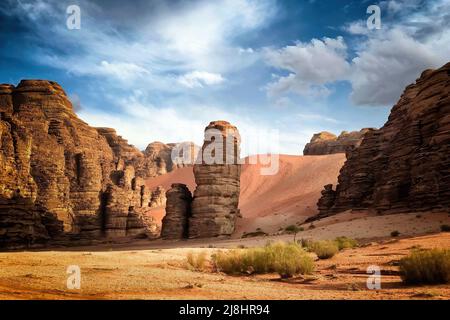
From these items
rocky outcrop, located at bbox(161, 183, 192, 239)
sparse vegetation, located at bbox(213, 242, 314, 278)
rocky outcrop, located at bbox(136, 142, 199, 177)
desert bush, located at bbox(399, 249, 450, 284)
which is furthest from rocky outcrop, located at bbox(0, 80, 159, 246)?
rocky outcrop, located at bbox(136, 142, 199, 177)

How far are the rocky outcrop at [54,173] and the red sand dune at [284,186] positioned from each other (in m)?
17.6

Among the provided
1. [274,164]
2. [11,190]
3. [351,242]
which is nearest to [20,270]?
[351,242]

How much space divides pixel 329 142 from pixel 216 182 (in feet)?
220

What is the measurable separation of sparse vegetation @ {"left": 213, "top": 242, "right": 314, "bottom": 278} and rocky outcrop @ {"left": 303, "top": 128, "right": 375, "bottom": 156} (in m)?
78.2

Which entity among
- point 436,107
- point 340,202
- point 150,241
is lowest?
point 150,241

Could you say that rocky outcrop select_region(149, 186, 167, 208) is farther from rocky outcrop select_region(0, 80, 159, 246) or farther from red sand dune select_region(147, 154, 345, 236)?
rocky outcrop select_region(0, 80, 159, 246)

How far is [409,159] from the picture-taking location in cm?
3058

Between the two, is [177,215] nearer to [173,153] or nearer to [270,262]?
[270,262]

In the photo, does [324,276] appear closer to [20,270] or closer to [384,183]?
[20,270]

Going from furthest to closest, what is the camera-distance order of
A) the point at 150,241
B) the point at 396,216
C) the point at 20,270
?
the point at 150,241
the point at 396,216
the point at 20,270

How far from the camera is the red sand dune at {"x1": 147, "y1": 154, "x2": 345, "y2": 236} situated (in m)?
57.7
